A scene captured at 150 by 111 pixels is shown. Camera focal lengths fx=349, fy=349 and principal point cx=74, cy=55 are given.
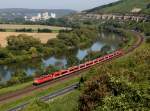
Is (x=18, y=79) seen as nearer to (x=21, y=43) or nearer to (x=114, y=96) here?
(x=114, y=96)

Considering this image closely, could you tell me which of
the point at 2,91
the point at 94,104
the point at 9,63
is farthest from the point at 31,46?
the point at 94,104

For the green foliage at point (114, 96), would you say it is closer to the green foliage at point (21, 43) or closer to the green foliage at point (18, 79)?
the green foliage at point (18, 79)

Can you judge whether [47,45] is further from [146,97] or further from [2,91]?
[146,97]

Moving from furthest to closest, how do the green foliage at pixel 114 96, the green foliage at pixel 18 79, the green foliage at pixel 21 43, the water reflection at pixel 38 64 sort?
1. the green foliage at pixel 21 43
2. the water reflection at pixel 38 64
3. the green foliage at pixel 18 79
4. the green foliage at pixel 114 96

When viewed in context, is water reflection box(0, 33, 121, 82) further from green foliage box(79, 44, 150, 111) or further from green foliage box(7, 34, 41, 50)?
green foliage box(79, 44, 150, 111)

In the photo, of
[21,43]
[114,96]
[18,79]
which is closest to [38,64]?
[21,43]

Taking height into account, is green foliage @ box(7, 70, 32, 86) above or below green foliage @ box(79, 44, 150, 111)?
below

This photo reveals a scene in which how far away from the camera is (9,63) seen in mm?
109938

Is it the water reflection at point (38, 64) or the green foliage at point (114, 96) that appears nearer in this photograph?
the green foliage at point (114, 96)

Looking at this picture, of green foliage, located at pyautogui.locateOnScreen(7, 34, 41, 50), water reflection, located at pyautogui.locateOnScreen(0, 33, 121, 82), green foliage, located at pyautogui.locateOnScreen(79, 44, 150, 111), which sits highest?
green foliage, located at pyautogui.locateOnScreen(79, 44, 150, 111)

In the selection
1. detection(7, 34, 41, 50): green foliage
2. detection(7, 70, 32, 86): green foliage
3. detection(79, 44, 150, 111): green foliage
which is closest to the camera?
detection(79, 44, 150, 111): green foliage

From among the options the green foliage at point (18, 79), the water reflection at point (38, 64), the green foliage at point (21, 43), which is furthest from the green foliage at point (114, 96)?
the green foliage at point (21, 43)

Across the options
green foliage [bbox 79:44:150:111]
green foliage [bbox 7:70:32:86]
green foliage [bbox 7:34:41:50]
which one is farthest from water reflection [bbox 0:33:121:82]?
green foliage [bbox 79:44:150:111]

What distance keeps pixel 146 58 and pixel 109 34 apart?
154409 millimetres
